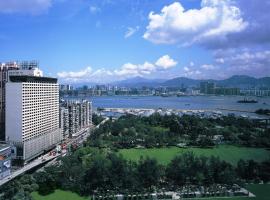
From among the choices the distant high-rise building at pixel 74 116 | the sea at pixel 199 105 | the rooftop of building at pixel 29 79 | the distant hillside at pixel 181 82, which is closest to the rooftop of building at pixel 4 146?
the rooftop of building at pixel 29 79

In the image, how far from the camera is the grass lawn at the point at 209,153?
42.5ft

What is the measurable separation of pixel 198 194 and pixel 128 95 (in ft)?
224

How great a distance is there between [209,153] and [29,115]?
7324 millimetres

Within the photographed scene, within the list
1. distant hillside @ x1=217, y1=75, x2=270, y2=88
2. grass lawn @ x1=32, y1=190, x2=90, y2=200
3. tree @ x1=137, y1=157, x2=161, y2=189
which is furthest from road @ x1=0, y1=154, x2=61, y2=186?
distant hillside @ x1=217, y1=75, x2=270, y2=88

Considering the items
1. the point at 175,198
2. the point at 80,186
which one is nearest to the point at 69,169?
the point at 80,186

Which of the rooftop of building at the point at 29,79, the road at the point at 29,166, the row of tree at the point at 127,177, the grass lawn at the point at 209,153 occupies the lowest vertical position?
the grass lawn at the point at 209,153

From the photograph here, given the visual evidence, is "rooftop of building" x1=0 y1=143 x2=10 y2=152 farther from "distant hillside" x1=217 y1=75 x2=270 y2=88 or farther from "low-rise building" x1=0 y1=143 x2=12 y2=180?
"distant hillside" x1=217 y1=75 x2=270 y2=88

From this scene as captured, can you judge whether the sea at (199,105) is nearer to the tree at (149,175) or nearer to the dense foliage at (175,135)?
the dense foliage at (175,135)

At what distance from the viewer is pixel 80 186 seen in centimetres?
880

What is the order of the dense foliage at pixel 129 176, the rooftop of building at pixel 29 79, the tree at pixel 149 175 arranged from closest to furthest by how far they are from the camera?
the dense foliage at pixel 129 176, the tree at pixel 149 175, the rooftop of building at pixel 29 79

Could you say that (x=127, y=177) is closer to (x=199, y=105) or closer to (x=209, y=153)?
(x=209, y=153)

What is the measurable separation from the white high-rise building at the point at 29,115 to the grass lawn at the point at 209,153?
10.8 ft

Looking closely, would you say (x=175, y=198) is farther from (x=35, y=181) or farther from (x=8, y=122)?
(x=8, y=122)

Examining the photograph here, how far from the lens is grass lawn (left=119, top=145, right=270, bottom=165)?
42.5 feet
